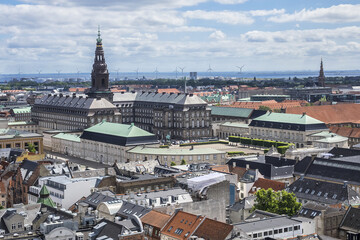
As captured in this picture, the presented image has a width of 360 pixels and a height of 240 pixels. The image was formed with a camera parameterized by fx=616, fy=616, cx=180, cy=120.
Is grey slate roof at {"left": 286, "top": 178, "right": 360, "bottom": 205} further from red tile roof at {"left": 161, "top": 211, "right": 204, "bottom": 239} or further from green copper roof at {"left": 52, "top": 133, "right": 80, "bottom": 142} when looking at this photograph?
green copper roof at {"left": 52, "top": 133, "right": 80, "bottom": 142}

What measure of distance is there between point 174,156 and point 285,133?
56.6 metres

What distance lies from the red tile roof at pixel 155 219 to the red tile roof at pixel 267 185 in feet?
101

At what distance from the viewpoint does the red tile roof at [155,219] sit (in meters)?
72.6

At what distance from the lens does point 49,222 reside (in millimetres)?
67500

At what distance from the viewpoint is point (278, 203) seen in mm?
86438

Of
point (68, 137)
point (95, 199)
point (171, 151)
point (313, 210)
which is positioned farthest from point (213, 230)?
point (68, 137)

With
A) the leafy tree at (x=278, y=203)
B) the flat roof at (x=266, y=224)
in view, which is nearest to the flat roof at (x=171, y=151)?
the leafy tree at (x=278, y=203)

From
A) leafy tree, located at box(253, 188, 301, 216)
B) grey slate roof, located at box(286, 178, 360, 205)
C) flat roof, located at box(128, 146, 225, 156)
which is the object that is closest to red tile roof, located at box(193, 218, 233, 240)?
leafy tree, located at box(253, 188, 301, 216)

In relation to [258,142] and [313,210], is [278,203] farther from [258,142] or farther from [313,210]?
[258,142]

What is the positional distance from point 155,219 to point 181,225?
15.5ft

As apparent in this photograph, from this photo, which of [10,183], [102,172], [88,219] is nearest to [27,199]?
[10,183]

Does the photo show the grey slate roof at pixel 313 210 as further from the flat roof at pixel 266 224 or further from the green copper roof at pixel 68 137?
the green copper roof at pixel 68 137

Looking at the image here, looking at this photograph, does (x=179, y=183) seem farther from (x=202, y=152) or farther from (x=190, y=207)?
(x=202, y=152)

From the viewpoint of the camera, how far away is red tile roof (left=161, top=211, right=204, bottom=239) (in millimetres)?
69250
